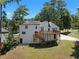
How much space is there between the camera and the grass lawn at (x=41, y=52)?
203 ft

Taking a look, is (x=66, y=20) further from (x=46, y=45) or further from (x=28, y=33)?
(x=46, y=45)

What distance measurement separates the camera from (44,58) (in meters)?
60.7

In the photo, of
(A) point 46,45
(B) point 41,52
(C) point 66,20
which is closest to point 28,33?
(A) point 46,45

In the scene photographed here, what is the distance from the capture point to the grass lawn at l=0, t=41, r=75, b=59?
61.9 meters

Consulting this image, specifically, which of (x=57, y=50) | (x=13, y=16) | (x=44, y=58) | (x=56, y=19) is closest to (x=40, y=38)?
(x=57, y=50)

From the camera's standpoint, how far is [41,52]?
65438mm

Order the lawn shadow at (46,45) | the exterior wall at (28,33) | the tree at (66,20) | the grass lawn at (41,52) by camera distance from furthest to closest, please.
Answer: the tree at (66,20), the exterior wall at (28,33), the lawn shadow at (46,45), the grass lawn at (41,52)

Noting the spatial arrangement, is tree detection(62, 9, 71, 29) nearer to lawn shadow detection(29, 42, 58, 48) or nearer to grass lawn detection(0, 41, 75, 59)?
lawn shadow detection(29, 42, 58, 48)

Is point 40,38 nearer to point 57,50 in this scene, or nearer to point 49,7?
point 57,50

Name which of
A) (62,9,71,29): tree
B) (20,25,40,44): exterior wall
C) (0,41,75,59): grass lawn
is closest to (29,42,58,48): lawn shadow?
(0,41,75,59): grass lawn

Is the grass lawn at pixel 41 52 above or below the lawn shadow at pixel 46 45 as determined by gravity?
below

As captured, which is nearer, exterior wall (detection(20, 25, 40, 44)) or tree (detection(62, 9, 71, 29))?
exterior wall (detection(20, 25, 40, 44))

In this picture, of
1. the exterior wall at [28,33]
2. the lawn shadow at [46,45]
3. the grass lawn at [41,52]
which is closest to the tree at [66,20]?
the exterior wall at [28,33]

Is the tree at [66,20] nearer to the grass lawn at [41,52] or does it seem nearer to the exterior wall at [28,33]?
the exterior wall at [28,33]
